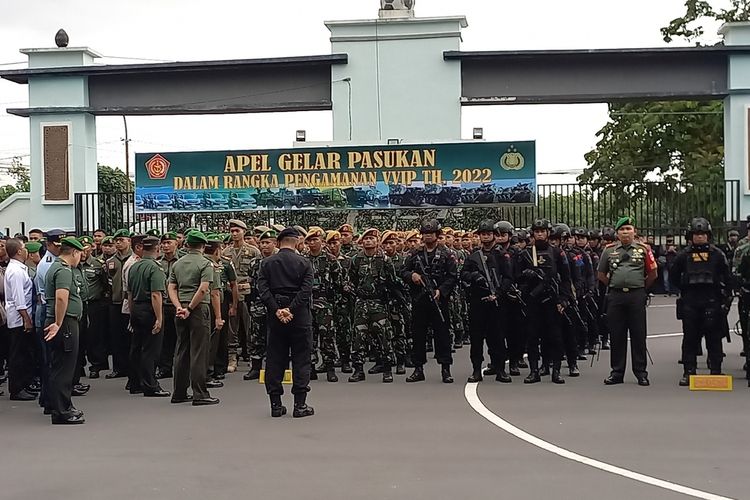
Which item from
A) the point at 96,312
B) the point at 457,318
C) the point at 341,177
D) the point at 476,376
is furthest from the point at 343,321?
the point at 341,177

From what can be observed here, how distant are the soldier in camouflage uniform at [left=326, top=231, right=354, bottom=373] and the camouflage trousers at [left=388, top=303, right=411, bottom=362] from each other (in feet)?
1.96

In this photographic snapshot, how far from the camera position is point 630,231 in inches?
503

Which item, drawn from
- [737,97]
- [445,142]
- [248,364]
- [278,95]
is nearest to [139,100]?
[278,95]

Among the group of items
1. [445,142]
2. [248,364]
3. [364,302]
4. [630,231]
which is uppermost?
[445,142]

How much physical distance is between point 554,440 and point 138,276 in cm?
593

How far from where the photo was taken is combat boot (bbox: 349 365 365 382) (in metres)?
13.4

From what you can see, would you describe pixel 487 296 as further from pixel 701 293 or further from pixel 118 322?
pixel 118 322

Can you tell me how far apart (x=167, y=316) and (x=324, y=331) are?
219 cm

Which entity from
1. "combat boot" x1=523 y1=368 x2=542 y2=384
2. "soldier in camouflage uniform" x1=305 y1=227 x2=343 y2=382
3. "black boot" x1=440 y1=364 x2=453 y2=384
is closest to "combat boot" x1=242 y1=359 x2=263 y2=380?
"soldier in camouflage uniform" x1=305 y1=227 x2=343 y2=382

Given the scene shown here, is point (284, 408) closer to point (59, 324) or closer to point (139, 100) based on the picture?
point (59, 324)

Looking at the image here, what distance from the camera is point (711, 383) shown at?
12.1m

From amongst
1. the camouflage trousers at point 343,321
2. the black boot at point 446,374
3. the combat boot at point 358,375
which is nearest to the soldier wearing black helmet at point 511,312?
the black boot at point 446,374

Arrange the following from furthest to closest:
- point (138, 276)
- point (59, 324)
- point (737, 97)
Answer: point (737, 97)
point (138, 276)
point (59, 324)

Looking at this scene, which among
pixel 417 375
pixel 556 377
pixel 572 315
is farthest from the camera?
pixel 572 315
